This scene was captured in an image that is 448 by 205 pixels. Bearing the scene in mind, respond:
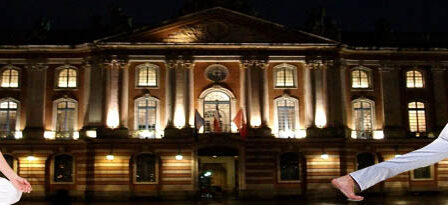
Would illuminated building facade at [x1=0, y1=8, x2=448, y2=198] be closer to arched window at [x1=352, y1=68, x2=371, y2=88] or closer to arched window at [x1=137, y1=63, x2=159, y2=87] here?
arched window at [x1=137, y1=63, x2=159, y2=87]

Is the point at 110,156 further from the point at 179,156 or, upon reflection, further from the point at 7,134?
the point at 7,134

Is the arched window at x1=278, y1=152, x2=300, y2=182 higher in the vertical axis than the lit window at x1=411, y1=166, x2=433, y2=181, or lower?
higher

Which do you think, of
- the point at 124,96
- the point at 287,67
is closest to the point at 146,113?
the point at 124,96

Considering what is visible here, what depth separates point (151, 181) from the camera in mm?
33375

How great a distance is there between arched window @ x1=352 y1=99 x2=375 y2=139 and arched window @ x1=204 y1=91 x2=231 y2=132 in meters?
8.20

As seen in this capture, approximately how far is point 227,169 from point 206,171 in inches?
58.2

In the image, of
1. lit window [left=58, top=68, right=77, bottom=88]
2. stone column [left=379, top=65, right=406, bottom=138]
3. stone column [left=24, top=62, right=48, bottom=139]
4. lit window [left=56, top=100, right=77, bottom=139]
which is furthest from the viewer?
stone column [left=379, top=65, right=406, bottom=138]

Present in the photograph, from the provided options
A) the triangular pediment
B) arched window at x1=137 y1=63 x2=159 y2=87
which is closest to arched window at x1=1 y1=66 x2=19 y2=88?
arched window at x1=137 y1=63 x2=159 y2=87

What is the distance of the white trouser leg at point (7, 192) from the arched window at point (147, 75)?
30890 mm

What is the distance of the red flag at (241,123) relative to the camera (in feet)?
105

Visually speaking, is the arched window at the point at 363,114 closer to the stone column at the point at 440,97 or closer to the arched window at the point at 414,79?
the arched window at the point at 414,79

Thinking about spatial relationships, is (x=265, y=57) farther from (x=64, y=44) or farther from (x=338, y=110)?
(x=64, y=44)

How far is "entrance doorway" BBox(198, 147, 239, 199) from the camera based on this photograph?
109 feet

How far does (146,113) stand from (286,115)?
8.70m
